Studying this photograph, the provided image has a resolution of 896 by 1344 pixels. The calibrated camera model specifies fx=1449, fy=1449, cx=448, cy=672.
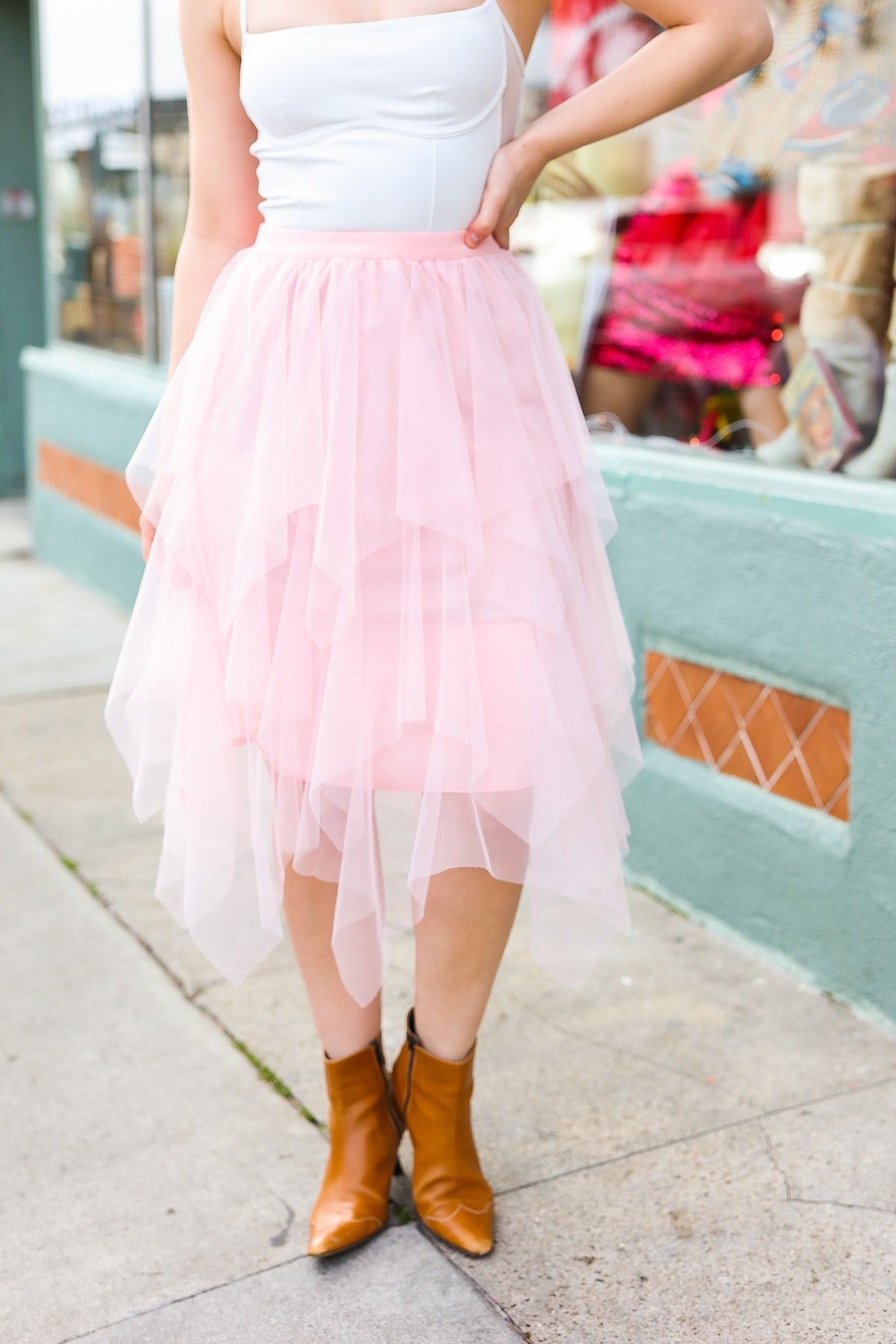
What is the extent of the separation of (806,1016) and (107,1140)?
1314 mm

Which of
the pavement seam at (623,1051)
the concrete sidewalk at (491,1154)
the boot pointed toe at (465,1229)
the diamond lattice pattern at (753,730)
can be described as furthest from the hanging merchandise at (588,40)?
the boot pointed toe at (465,1229)

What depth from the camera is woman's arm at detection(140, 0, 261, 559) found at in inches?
77.6

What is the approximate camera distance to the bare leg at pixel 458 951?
1985 mm

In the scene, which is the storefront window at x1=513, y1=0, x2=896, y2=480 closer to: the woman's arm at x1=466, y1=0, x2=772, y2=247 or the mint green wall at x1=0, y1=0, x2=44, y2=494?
the woman's arm at x1=466, y1=0, x2=772, y2=247

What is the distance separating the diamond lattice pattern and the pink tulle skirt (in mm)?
918

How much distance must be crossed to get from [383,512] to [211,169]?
1.99 feet

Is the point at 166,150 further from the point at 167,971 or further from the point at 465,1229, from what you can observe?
the point at 465,1229

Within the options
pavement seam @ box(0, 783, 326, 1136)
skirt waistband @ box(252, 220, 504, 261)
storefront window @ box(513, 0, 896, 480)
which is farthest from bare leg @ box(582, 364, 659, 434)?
skirt waistband @ box(252, 220, 504, 261)

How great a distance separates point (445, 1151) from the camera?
2.11 metres

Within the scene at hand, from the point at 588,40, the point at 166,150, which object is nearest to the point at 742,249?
the point at 588,40

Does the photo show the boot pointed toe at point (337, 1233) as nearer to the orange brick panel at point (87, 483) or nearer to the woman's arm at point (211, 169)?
the woman's arm at point (211, 169)

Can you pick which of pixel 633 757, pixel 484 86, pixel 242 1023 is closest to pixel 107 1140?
pixel 242 1023

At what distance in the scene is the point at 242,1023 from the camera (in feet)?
9.21

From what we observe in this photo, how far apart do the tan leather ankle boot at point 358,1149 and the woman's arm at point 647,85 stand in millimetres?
1188
